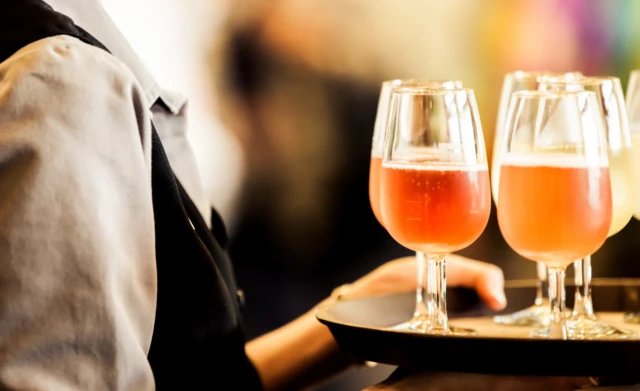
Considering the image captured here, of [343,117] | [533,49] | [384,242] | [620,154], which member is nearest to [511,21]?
[533,49]

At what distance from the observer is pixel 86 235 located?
2.69ft

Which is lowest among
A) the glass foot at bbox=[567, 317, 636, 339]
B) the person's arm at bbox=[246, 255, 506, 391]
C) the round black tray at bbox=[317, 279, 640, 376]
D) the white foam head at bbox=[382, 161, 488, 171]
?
the person's arm at bbox=[246, 255, 506, 391]

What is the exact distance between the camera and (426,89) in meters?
1.14

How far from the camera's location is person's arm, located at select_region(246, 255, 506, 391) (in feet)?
4.74

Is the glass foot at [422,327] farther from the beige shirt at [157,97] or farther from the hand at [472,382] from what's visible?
the beige shirt at [157,97]

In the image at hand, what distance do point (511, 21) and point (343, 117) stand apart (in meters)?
0.67

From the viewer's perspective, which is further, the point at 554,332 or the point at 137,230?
the point at 554,332

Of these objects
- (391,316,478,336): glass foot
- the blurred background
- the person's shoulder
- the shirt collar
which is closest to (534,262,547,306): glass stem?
(391,316,478,336): glass foot

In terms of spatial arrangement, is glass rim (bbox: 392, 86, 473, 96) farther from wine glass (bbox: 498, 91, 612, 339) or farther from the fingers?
the fingers

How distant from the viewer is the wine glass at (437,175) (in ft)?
3.65

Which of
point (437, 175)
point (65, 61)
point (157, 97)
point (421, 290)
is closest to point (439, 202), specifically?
point (437, 175)

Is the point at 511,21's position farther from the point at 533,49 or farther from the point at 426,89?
the point at 426,89

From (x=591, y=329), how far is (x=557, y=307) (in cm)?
15

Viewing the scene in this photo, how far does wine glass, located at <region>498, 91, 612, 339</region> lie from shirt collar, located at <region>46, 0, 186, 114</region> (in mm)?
491
